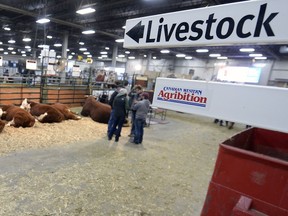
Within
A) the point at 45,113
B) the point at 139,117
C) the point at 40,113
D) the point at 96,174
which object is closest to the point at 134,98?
the point at 139,117

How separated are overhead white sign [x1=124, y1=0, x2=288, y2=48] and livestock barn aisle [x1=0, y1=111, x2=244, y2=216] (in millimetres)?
2481

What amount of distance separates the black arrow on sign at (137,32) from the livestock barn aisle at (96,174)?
7.94 ft

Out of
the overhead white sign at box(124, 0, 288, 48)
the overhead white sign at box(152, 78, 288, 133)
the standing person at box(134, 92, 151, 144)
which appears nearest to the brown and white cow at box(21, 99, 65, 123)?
the standing person at box(134, 92, 151, 144)

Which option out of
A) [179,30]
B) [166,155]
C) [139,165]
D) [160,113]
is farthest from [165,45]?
[160,113]

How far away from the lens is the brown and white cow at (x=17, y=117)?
21.3 ft

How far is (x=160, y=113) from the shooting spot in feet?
40.2

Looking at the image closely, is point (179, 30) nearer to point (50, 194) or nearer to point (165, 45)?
point (165, 45)

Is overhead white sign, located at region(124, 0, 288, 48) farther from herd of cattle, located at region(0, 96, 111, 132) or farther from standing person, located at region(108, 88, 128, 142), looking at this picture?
herd of cattle, located at region(0, 96, 111, 132)

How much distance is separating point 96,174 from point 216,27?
357 cm

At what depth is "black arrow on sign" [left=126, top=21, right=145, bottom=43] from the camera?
57.1 inches

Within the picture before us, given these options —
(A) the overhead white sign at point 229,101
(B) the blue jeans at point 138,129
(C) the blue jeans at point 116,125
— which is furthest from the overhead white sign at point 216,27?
(B) the blue jeans at point 138,129

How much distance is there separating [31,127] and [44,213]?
4.42 meters

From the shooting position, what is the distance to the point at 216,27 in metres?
1.18

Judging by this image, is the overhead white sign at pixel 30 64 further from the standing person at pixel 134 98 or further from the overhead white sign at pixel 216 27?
the overhead white sign at pixel 216 27
